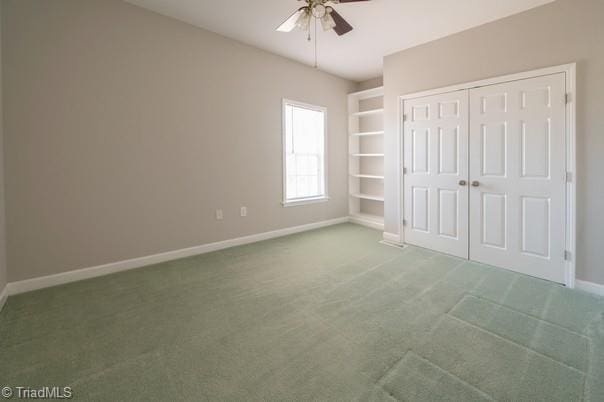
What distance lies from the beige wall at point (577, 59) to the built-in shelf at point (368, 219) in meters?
2.61

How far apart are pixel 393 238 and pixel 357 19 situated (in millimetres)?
3056

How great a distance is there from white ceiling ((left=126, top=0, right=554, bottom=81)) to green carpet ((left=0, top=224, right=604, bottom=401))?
9.47 feet

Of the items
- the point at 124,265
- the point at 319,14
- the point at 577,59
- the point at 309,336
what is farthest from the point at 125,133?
the point at 577,59

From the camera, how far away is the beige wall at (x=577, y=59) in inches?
100

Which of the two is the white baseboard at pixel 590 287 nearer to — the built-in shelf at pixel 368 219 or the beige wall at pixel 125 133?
the built-in shelf at pixel 368 219

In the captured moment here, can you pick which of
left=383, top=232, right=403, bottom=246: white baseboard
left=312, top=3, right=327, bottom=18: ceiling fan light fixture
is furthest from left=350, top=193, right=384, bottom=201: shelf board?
left=312, top=3, right=327, bottom=18: ceiling fan light fixture

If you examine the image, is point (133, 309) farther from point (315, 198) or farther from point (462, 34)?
point (462, 34)

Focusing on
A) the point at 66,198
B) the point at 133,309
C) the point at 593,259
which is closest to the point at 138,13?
the point at 66,198

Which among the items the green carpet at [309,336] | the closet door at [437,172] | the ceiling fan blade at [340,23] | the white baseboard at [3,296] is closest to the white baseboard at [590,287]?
the green carpet at [309,336]

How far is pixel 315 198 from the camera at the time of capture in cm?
511

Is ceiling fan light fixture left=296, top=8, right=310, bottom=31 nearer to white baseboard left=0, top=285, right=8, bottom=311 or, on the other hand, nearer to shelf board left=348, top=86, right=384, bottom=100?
shelf board left=348, top=86, right=384, bottom=100

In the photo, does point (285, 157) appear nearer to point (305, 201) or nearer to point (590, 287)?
point (305, 201)

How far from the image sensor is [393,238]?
4.33 metres

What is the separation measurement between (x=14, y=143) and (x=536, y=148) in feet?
16.9
